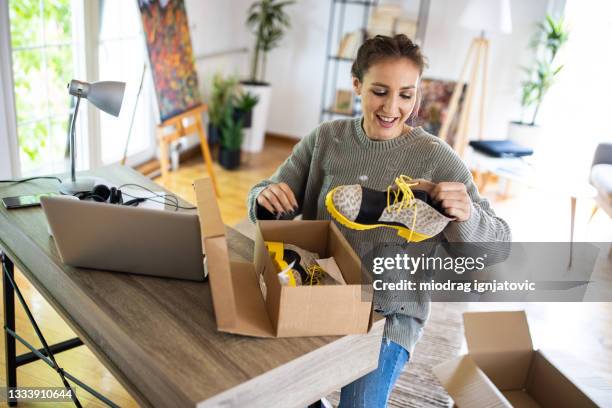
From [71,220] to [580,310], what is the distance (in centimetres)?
283

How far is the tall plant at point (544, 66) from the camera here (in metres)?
4.37

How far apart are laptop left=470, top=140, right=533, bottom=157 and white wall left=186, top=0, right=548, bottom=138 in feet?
2.64

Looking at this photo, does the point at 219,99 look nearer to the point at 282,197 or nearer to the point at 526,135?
the point at 526,135

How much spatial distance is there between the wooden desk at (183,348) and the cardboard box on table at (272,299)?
1.1 inches

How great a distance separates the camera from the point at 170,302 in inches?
49.6

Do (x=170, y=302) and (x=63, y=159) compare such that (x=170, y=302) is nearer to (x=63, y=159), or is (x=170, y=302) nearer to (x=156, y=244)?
(x=156, y=244)

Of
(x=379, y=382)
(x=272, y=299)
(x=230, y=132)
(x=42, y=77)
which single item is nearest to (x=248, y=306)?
(x=272, y=299)

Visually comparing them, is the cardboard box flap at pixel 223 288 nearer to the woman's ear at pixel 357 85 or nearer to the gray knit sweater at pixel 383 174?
the gray knit sweater at pixel 383 174

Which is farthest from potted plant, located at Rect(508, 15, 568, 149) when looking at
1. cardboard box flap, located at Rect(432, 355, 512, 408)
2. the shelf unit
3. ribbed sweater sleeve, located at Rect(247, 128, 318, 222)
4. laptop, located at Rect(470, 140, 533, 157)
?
ribbed sweater sleeve, located at Rect(247, 128, 318, 222)

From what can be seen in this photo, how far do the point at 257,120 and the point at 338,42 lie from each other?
102 centimetres

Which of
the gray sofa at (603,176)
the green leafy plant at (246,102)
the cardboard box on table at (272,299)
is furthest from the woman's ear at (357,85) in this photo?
the green leafy plant at (246,102)

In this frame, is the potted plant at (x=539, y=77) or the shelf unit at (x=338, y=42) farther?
the shelf unit at (x=338, y=42)

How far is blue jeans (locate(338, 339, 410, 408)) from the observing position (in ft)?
4.69

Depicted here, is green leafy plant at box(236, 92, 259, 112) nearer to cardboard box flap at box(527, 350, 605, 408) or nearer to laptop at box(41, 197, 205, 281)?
cardboard box flap at box(527, 350, 605, 408)
